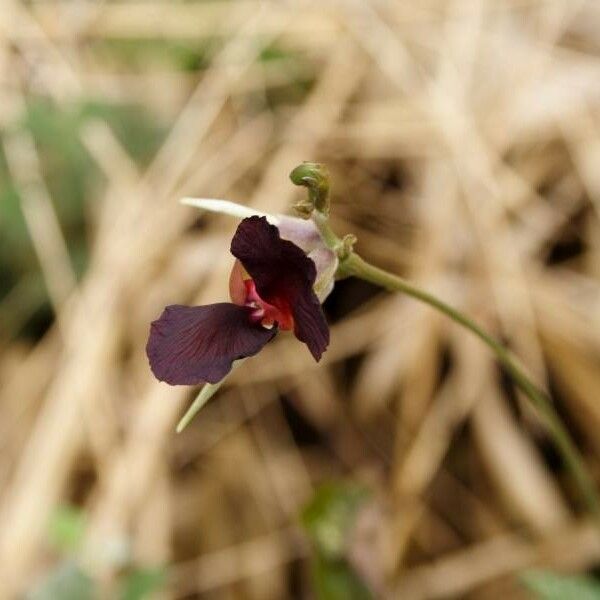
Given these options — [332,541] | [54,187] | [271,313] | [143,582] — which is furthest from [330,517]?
[54,187]

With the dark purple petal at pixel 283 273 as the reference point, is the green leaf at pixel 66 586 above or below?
below

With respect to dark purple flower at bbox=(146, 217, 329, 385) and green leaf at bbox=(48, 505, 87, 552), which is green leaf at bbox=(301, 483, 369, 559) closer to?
green leaf at bbox=(48, 505, 87, 552)

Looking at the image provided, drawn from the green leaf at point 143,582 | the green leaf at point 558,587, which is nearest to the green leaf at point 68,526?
the green leaf at point 143,582

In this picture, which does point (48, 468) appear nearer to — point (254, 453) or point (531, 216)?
point (254, 453)

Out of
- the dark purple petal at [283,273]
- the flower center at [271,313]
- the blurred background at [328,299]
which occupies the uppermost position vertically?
the dark purple petal at [283,273]

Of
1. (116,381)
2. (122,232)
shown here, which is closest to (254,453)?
(116,381)

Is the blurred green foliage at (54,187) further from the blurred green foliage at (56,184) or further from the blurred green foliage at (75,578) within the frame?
the blurred green foliage at (75,578)
